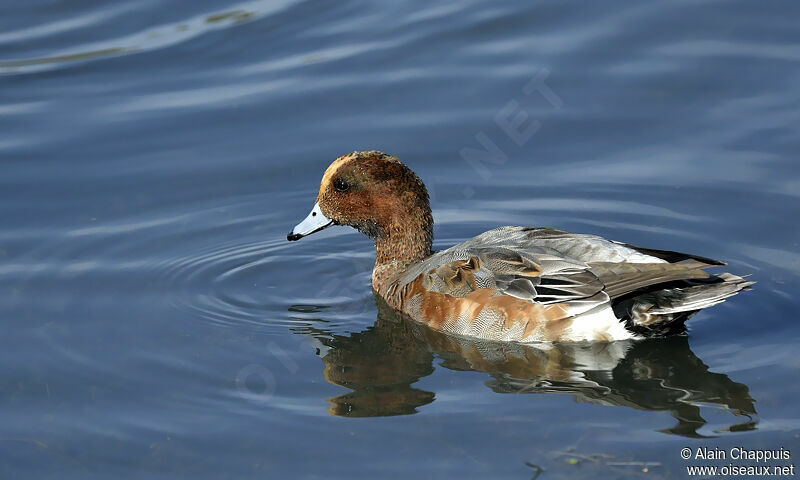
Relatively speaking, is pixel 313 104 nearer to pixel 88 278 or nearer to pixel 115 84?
pixel 115 84

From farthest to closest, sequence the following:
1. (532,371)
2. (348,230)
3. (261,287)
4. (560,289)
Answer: (348,230)
(261,287)
(560,289)
(532,371)

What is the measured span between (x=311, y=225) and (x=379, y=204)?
490mm

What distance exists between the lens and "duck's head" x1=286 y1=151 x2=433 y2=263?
805 centimetres

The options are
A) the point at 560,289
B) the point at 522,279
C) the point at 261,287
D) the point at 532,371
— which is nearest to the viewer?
the point at 532,371

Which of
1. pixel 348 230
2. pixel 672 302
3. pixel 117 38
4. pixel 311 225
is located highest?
pixel 117 38

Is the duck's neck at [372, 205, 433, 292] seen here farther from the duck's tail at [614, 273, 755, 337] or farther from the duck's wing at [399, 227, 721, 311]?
the duck's tail at [614, 273, 755, 337]

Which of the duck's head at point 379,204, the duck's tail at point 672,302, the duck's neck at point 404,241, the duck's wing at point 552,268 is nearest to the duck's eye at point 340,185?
the duck's head at point 379,204

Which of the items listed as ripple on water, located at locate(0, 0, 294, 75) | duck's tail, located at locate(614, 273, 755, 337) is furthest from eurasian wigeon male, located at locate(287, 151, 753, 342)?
ripple on water, located at locate(0, 0, 294, 75)

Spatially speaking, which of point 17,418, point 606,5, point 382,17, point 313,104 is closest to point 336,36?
point 382,17

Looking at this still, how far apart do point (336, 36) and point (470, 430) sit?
6547 millimetres

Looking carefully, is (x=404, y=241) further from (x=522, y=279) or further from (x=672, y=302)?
(x=672, y=302)

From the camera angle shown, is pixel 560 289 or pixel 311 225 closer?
pixel 560 289

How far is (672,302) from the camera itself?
6.88m

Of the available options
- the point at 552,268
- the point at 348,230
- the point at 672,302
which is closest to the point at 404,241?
the point at 348,230
